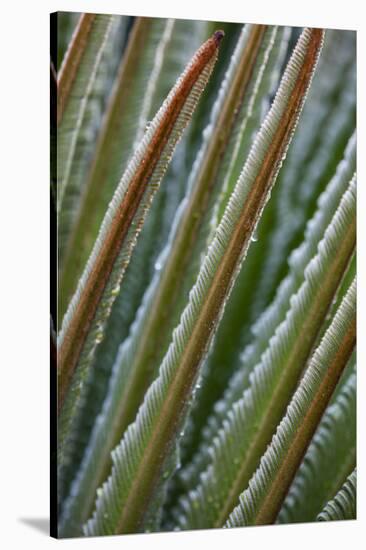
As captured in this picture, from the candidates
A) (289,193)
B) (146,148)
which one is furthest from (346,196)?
(146,148)

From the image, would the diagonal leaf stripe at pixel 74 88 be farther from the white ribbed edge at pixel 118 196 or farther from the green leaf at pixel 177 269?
the green leaf at pixel 177 269

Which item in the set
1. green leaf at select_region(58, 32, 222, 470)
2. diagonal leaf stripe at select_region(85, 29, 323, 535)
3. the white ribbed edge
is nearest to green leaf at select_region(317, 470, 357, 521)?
diagonal leaf stripe at select_region(85, 29, 323, 535)

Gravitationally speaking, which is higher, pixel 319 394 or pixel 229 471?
pixel 319 394

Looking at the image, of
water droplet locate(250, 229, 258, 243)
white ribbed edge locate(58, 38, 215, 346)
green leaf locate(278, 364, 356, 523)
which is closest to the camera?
white ribbed edge locate(58, 38, 215, 346)

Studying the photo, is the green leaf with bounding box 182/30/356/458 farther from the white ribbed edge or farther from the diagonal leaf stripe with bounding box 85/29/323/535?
the white ribbed edge

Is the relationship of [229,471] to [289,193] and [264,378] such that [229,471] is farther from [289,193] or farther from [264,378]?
[289,193]

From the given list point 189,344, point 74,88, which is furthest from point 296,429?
point 74,88

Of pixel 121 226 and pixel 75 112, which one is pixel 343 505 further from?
pixel 75 112
